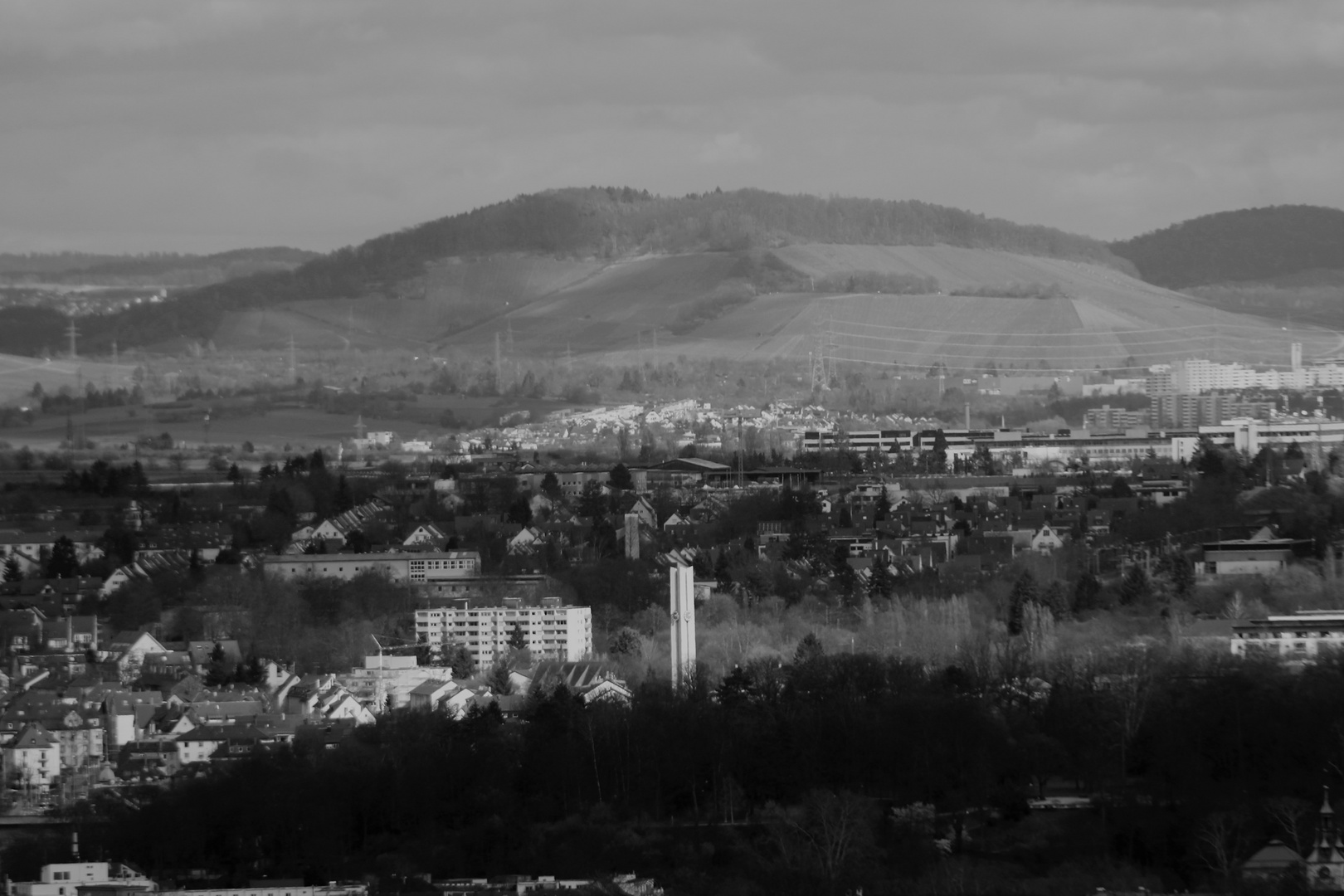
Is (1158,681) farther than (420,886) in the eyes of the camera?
Yes

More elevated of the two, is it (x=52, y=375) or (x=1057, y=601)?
(x=52, y=375)

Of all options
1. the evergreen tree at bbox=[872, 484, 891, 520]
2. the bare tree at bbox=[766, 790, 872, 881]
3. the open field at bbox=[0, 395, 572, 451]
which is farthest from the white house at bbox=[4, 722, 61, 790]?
the open field at bbox=[0, 395, 572, 451]

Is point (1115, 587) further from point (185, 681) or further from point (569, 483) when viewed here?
point (569, 483)

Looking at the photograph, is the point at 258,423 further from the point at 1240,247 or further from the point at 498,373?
the point at 1240,247

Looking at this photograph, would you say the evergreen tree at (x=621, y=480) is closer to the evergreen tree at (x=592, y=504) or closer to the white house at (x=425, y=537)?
the evergreen tree at (x=592, y=504)

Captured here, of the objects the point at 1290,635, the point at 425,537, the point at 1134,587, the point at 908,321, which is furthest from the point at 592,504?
the point at 908,321

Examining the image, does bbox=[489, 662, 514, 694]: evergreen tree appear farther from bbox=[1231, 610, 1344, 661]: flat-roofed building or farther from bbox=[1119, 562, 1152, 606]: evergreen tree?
bbox=[1231, 610, 1344, 661]: flat-roofed building

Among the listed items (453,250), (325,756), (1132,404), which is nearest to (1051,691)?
(325,756)
